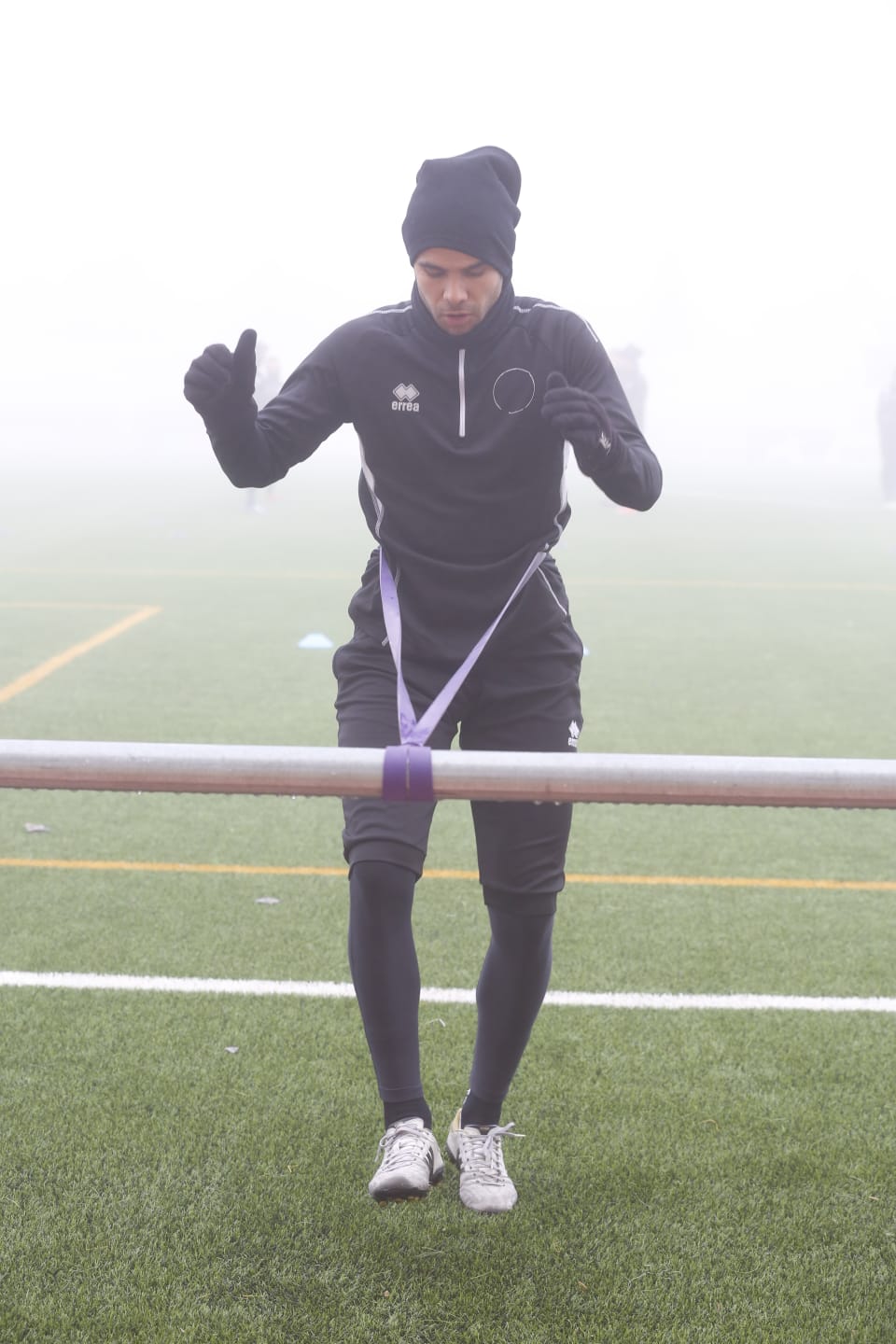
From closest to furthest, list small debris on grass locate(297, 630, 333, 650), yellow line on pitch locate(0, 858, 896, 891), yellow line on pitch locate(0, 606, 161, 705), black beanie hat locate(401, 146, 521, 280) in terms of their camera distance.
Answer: black beanie hat locate(401, 146, 521, 280), yellow line on pitch locate(0, 858, 896, 891), yellow line on pitch locate(0, 606, 161, 705), small debris on grass locate(297, 630, 333, 650)

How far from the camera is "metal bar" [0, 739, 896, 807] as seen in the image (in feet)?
5.26

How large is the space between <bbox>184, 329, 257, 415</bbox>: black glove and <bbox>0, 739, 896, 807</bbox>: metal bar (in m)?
0.79

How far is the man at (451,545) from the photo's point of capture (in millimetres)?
2375

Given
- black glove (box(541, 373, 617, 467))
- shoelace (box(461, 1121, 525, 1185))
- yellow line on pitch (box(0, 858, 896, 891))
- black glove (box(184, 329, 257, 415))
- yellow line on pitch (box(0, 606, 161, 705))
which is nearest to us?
black glove (box(541, 373, 617, 467))

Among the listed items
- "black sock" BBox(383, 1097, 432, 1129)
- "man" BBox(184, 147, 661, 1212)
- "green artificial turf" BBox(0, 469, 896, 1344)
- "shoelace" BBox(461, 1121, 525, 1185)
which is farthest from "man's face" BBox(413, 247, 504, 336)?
"green artificial turf" BBox(0, 469, 896, 1344)

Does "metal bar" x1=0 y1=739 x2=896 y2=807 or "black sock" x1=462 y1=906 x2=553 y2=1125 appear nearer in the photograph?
"metal bar" x1=0 y1=739 x2=896 y2=807

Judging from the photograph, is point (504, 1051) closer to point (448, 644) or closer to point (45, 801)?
point (448, 644)

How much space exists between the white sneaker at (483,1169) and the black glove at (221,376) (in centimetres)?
143

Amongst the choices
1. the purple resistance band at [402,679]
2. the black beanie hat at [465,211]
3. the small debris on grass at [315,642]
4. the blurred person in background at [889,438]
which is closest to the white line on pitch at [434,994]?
the purple resistance band at [402,679]

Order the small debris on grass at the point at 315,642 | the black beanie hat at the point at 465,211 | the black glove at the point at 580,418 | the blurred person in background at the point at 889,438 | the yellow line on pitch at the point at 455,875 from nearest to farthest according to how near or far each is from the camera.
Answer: the black glove at the point at 580,418 < the black beanie hat at the point at 465,211 < the yellow line on pitch at the point at 455,875 < the small debris on grass at the point at 315,642 < the blurred person in background at the point at 889,438

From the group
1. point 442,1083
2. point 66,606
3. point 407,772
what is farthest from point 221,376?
point 66,606

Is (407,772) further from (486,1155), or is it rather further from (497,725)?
(486,1155)

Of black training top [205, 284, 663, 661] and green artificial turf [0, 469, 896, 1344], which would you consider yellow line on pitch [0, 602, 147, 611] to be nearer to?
green artificial turf [0, 469, 896, 1344]

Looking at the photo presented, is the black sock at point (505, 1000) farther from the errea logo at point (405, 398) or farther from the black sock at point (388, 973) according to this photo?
Answer: the errea logo at point (405, 398)
